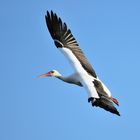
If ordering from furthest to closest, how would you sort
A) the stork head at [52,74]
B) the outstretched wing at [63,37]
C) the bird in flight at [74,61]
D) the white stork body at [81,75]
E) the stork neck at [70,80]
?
the stork head at [52,74]
the outstretched wing at [63,37]
the stork neck at [70,80]
the bird in flight at [74,61]
the white stork body at [81,75]

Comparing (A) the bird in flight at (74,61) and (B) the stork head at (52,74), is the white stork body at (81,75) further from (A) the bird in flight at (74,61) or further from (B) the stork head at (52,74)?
(B) the stork head at (52,74)

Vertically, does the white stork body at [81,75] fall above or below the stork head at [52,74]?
below

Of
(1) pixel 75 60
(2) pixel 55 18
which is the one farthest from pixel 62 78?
(2) pixel 55 18

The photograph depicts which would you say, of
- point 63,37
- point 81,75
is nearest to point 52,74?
point 63,37

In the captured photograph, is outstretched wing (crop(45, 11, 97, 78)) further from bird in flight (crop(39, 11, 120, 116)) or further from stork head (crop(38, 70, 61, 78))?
stork head (crop(38, 70, 61, 78))

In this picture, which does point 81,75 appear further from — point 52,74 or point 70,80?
point 52,74

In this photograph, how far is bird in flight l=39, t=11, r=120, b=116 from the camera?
74.3 ft

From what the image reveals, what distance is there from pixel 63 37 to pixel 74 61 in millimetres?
1705

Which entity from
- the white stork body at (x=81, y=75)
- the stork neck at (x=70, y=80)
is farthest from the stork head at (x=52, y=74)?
the white stork body at (x=81, y=75)

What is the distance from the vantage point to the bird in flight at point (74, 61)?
22.7 meters

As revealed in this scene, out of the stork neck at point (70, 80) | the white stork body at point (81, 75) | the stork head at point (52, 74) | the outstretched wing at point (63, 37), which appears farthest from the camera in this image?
the stork head at point (52, 74)

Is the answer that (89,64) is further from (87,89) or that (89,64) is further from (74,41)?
(87,89)

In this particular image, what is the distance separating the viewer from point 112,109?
67.8 ft

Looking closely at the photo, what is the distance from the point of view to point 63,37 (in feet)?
87.2
